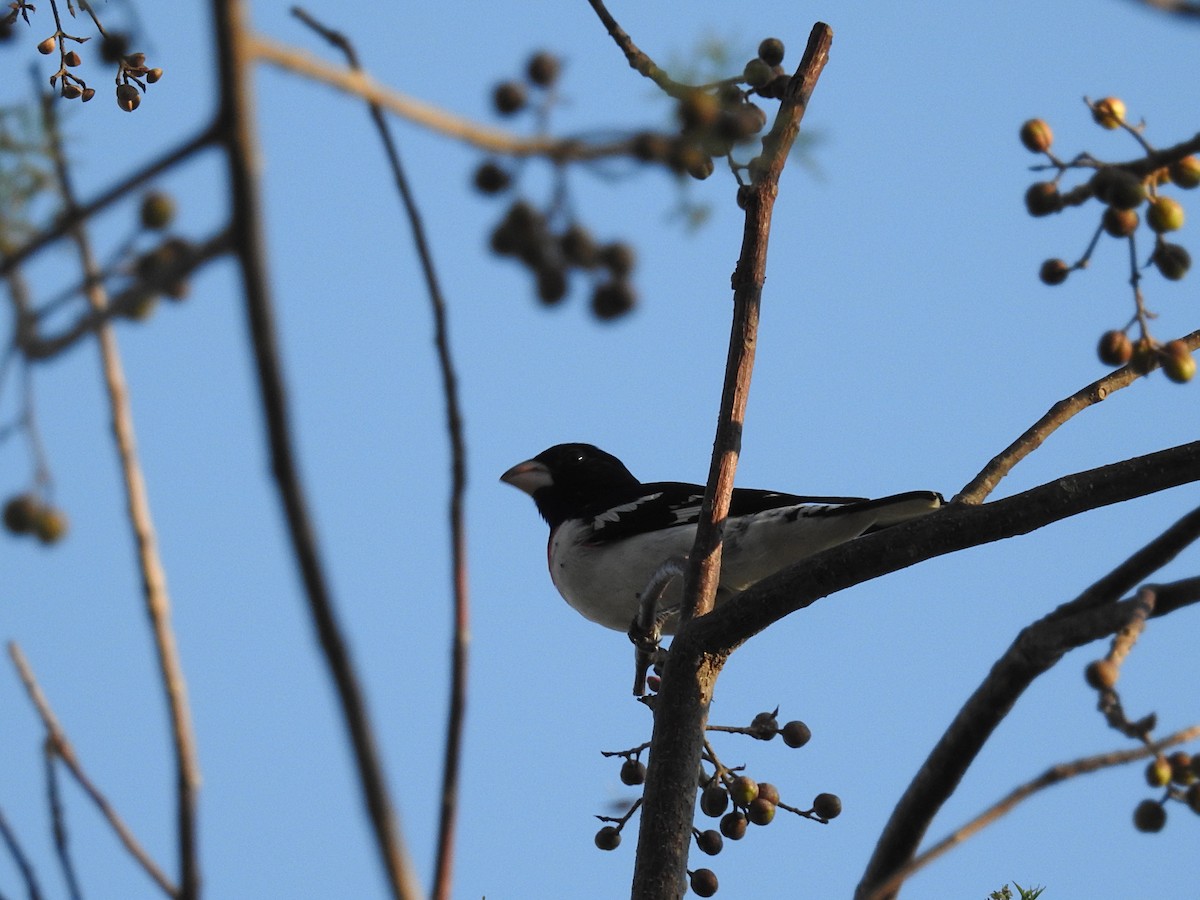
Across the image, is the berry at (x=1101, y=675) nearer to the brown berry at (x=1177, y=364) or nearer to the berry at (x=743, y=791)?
the brown berry at (x=1177, y=364)

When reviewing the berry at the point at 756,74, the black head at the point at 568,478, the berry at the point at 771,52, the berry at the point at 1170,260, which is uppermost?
the black head at the point at 568,478

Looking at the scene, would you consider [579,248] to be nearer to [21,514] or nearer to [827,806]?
[21,514]

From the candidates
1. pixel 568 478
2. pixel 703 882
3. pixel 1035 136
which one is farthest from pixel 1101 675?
pixel 568 478

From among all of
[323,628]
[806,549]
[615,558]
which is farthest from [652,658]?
[323,628]

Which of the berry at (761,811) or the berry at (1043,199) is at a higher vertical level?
the berry at (1043,199)

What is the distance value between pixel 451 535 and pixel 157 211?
0.64 metres

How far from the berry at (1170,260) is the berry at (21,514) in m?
1.91

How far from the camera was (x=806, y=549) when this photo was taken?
209 inches

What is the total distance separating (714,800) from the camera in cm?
374

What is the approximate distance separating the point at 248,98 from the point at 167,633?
0.63 meters

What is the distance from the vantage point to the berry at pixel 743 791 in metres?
3.70

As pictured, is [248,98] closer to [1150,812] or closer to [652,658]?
[1150,812]

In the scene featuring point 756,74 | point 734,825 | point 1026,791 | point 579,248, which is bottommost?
point 1026,791

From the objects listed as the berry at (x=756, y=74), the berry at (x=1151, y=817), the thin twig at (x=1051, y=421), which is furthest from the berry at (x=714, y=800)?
the berry at (x=756, y=74)
